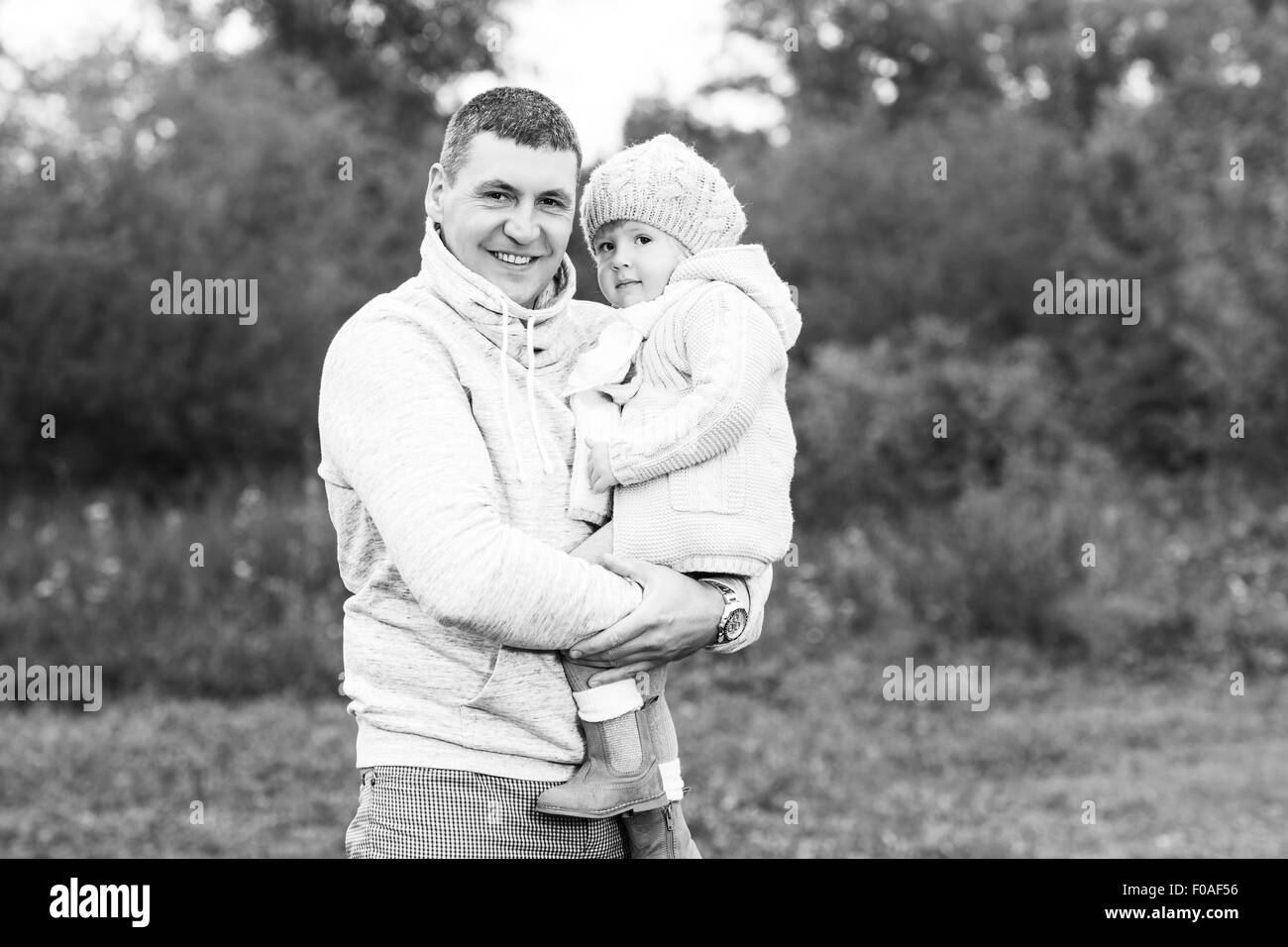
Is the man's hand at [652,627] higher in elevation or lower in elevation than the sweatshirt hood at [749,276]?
lower

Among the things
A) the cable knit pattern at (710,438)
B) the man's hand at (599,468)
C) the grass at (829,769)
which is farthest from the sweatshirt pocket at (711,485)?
the grass at (829,769)

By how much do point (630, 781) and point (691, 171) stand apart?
121 centimetres

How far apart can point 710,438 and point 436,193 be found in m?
0.65

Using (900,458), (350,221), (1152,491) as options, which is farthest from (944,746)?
(350,221)

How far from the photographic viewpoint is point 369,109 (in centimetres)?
2400

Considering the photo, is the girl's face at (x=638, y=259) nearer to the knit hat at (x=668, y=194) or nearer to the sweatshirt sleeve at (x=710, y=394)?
the knit hat at (x=668, y=194)

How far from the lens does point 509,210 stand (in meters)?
2.51

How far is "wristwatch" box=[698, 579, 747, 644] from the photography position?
8.52 ft

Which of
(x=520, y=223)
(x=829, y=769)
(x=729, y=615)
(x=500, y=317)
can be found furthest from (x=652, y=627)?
(x=829, y=769)

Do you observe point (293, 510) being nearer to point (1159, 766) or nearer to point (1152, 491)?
point (1159, 766)

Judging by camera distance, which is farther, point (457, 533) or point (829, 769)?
point (829, 769)

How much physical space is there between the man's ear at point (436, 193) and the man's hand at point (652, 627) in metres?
0.68

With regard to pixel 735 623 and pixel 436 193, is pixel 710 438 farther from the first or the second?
pixel 436 193

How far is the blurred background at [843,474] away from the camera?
7.72m
